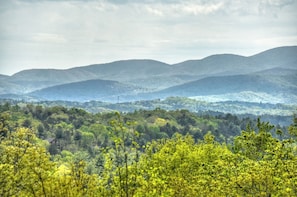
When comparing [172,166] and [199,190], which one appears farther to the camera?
[172,166]

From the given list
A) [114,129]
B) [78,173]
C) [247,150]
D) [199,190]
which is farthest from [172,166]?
[114,129]

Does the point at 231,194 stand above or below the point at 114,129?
below

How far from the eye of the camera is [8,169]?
106 feet

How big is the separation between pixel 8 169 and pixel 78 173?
5.07m

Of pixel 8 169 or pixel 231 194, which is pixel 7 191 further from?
pixel 231 194

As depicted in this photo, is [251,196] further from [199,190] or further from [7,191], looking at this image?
[7,191]

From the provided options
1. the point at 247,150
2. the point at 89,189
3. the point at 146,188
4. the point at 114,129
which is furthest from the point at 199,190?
the point at 247,150

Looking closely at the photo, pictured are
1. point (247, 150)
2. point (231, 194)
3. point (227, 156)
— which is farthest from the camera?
point (247, 150)

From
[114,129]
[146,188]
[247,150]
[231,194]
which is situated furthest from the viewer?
[247,150]

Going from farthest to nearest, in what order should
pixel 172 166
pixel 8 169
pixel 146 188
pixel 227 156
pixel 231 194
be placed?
pixel 172 166 < pixel 227 156 < pixel 231 194 < pixel 146 188 < pixel 8 169

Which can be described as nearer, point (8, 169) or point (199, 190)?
point (8, 169)

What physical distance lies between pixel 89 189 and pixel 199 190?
8339 millimetres

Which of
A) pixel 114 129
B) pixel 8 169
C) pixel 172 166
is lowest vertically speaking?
pixel 172 166

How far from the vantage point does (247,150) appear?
178ft
